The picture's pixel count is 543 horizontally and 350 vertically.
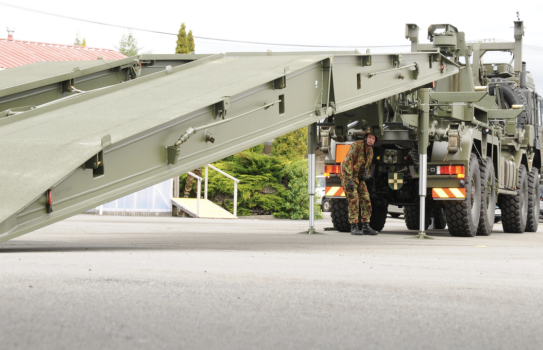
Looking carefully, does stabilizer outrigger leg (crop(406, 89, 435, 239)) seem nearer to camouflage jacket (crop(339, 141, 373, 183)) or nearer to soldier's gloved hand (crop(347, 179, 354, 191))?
camouflage jacket (crop(339, 141, 373, 183))

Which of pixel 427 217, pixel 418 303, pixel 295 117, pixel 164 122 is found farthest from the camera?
pixel 427 217

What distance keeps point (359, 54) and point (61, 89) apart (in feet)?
13.5

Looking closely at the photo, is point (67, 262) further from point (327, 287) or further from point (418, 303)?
point (418, 303)

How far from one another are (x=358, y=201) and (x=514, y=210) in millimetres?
5702

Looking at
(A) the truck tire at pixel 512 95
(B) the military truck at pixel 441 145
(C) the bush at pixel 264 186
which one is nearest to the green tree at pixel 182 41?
(C) the bush at pixel 264 186

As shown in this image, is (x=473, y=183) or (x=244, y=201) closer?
(x=473, y=183)

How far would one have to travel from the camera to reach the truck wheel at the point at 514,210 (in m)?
15.9

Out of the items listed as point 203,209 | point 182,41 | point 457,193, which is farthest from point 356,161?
point 182,41

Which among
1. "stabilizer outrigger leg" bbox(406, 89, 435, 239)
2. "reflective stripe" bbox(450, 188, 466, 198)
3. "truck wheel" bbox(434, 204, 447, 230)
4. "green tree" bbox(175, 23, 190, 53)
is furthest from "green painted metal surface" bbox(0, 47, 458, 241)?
"green tree" bbox(175, 23, 190, 53)

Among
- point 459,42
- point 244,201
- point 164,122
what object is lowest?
point 244,201

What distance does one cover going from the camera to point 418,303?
440 centimetres

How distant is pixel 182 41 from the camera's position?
33.7 metres

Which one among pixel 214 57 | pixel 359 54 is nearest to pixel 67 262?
pixel 214 57

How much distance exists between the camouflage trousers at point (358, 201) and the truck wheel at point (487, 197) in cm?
259
